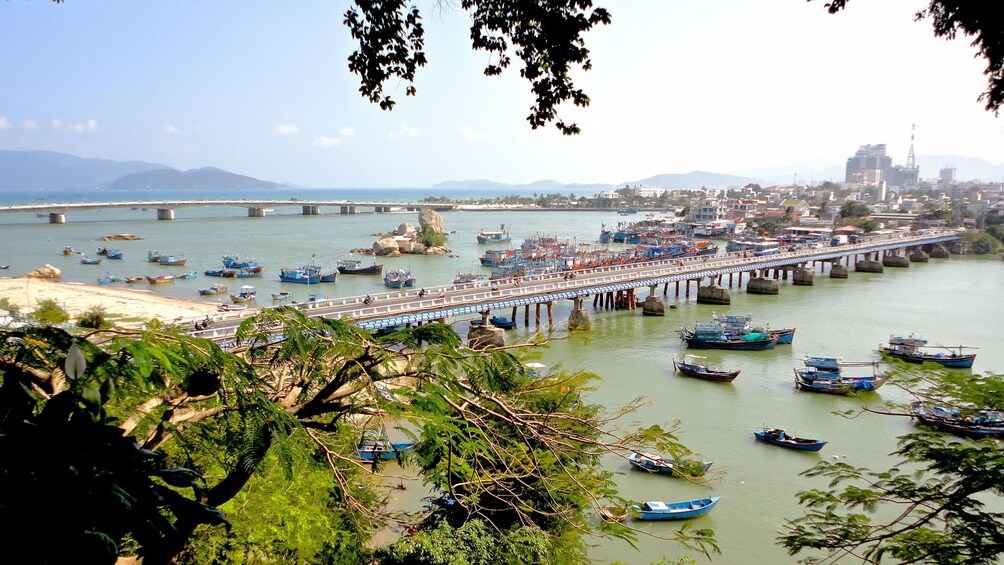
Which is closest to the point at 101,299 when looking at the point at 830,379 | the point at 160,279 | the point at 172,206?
the point at 160,279

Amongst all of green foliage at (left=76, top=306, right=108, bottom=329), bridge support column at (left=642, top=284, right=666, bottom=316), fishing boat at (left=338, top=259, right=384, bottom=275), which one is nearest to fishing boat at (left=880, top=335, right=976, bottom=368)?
bridge support column at (left=642, top=284, right=666, bottom=316)

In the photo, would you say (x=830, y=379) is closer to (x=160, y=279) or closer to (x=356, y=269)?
(x=356, y=269)

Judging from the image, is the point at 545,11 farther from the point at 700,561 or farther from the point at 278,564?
the point at 700,561

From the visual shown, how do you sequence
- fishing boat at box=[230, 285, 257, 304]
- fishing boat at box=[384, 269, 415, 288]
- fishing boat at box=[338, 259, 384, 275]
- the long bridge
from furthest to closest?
fishing boat at box=[338, 259, 384, 275] < fishing boat at box=[384, 269, 415, 288] < fishing boat at box=[230, 285, 257, 304] < the long bridge

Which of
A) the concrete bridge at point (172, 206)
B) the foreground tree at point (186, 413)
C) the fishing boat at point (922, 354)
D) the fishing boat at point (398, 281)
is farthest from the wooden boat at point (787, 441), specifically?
the concrete bridge at point (172, 206)

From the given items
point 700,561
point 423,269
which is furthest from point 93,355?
point 423,269

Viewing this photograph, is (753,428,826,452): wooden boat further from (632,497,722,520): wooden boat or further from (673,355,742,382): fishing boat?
(673,355,742,382): fishing boat

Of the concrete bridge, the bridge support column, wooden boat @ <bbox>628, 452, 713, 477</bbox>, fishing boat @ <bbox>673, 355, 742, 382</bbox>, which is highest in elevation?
the concrete bridge
